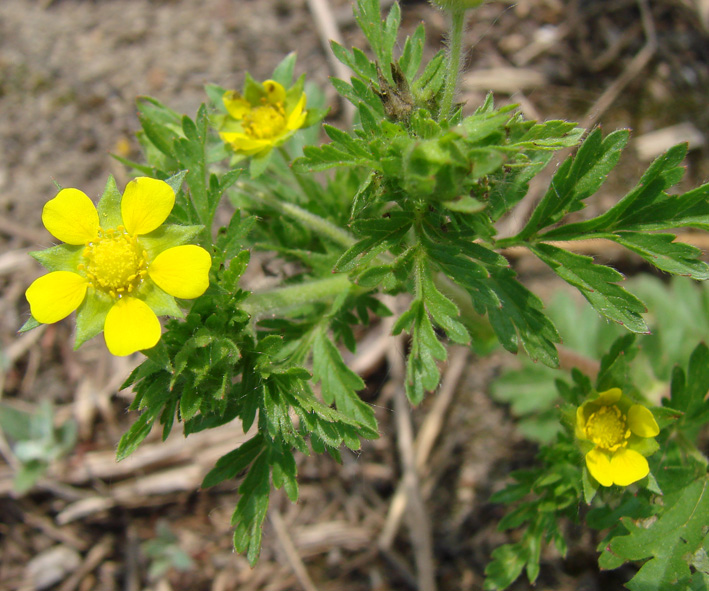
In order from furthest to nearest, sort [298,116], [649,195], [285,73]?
[285,73], [298,116], [649,195]

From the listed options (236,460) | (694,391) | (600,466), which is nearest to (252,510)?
(236,460)

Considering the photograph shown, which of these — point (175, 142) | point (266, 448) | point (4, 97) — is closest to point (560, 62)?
point (175, 142)

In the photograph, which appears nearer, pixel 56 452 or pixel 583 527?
pixel 583 527

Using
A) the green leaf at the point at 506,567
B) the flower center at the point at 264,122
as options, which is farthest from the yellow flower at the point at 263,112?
the green leaf at the point at 506,567

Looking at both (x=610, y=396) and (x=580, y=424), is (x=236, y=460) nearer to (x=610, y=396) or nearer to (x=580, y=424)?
(x=580, y=424)

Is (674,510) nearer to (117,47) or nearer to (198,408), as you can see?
(198,408)

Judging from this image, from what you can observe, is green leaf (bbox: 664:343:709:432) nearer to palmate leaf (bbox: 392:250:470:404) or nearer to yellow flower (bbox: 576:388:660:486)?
yellow flower (bbox: 576:388:660:486)
